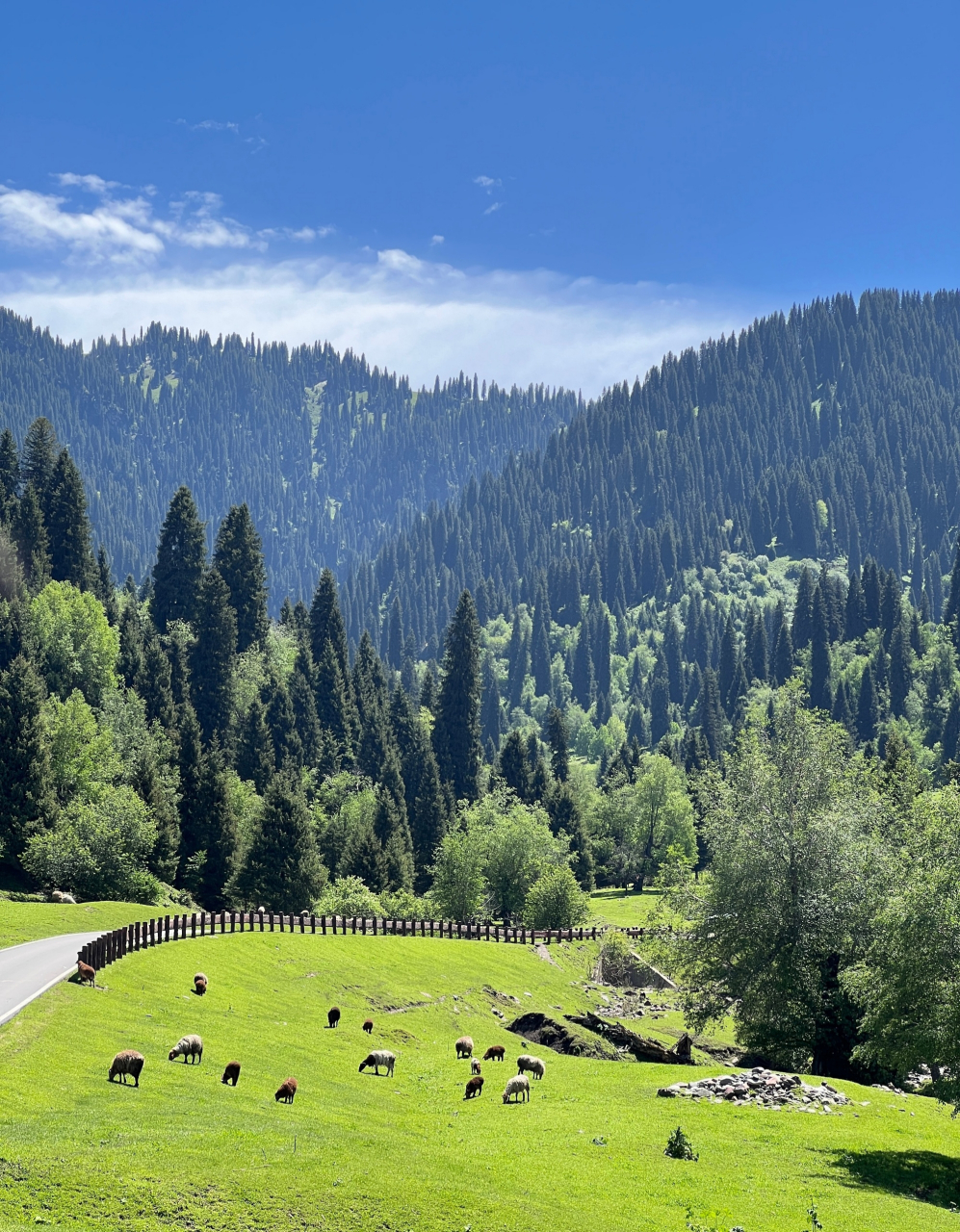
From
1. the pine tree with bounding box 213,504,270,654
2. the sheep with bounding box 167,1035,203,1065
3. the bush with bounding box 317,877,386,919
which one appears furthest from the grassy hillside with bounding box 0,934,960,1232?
the pine tree with bounding box 213,504,270,654

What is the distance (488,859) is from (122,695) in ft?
141

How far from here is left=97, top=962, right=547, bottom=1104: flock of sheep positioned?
110 ft

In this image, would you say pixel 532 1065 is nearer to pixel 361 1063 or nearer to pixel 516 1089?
pixel 516 1089

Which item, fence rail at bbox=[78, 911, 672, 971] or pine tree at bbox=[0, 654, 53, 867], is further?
pine tree at bbox=[0, 654, 53, 867]

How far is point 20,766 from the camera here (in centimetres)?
9250

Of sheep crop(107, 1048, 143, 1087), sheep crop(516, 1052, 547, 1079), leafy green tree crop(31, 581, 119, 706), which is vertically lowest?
sheep crop(516, 1052, 547, 1079)

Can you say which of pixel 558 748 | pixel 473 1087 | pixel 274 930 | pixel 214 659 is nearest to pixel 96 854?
pixel 274 930

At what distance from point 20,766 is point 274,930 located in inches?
1268

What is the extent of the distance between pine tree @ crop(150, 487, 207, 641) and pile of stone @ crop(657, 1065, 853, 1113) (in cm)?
12357

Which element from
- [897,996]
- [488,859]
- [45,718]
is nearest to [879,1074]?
[897,996]

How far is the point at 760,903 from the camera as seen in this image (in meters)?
58.8

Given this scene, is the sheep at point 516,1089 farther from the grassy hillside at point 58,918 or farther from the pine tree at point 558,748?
the pine tree at point 558,748

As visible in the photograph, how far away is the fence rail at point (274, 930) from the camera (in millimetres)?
50031

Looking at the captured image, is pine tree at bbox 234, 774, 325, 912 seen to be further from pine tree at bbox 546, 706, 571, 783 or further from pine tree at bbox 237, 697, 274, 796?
pine tree at bbox 546, 706, 571, 783
